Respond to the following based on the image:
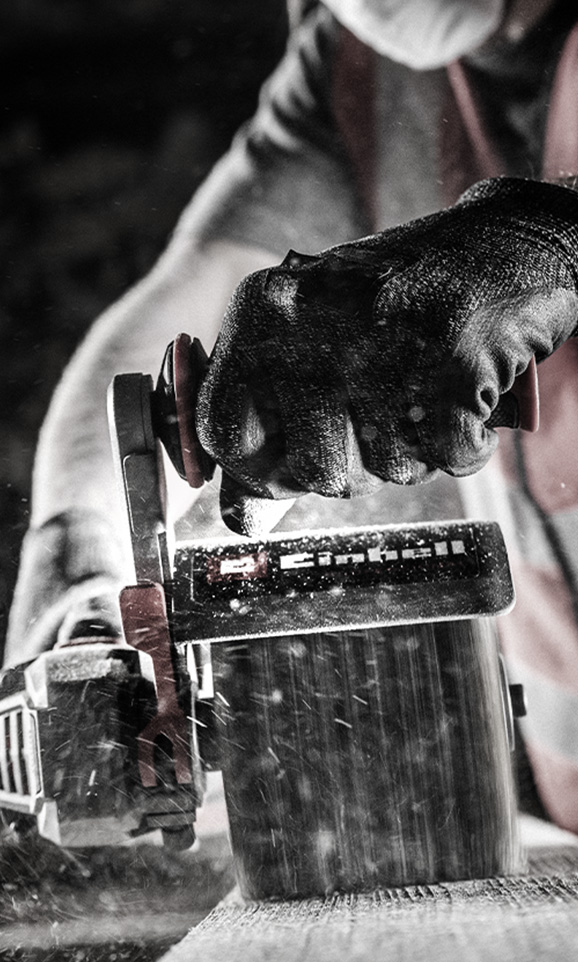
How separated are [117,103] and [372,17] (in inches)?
7.0

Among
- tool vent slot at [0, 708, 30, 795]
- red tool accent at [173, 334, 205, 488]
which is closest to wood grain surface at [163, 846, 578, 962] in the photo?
tool vent slot at [0, 708, 30, 795]

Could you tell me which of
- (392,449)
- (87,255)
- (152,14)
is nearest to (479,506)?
(392,449)

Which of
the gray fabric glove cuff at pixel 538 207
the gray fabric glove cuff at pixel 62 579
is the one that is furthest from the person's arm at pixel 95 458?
the gray fabric glove cuff at pixel 538 207

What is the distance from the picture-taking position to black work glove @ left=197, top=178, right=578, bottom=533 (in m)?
0.42

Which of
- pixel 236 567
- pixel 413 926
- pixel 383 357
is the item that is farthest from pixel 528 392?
pixel 413 926

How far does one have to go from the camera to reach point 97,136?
1.65 feet

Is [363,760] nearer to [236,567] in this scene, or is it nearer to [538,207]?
[236,567]

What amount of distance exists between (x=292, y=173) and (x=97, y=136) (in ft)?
0.44

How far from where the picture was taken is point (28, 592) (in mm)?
453

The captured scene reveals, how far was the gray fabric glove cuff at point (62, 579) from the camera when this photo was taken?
43 centimetres

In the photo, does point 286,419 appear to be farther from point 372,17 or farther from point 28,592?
point 372,17

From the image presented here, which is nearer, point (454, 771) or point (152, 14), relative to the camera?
point (454, 771)

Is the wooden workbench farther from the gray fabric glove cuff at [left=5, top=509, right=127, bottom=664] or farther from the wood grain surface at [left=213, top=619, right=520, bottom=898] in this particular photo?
the gray fabric glove cuff at [left=5, top=509, right=127, bottom=664]

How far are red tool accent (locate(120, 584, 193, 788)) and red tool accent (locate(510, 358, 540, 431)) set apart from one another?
23 centimetres
